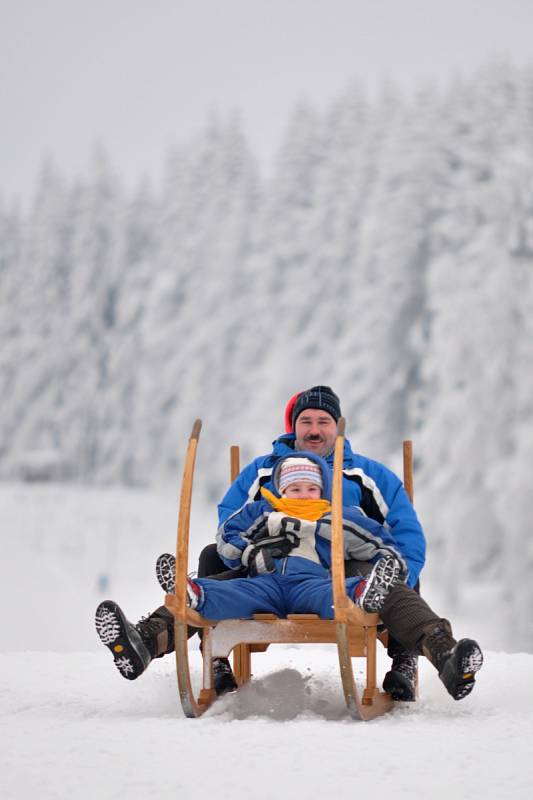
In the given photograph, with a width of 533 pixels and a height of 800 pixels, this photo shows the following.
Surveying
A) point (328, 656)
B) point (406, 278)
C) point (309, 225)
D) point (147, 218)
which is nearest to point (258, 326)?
point (309, 225)

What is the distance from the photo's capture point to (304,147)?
3294 centimetres

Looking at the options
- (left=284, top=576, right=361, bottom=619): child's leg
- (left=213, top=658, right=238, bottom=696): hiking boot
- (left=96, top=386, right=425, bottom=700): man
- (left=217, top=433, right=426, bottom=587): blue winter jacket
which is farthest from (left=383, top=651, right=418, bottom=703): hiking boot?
(left=213, top=658, right=238, bottom=696): hiking boot

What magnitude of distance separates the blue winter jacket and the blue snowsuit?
1 centimetres

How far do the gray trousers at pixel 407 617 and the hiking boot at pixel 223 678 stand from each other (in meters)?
0.87

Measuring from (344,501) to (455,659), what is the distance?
1.17 meters

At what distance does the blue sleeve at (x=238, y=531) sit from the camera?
4742 mm

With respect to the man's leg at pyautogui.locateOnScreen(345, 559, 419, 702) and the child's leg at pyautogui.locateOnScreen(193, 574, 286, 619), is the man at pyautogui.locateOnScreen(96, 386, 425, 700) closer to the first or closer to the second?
the man's leg at pyautogui.locateOnScreen(345, 559, 419, 702)

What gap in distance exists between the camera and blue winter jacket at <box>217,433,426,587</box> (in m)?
4.84

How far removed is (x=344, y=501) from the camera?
4.91 meters

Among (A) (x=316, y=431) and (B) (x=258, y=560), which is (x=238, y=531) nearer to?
(B) (x=258, y=560)

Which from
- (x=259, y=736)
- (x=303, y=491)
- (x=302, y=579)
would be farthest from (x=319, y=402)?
(x=259, y=736)

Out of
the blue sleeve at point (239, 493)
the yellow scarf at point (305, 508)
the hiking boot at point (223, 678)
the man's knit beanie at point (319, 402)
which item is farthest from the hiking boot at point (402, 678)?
the man's knit beanie at point (319, 402)

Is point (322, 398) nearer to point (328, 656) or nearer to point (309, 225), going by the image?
point (328, 656)

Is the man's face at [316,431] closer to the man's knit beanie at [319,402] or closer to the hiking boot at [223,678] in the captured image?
the man's knit beanie at [319,402]
